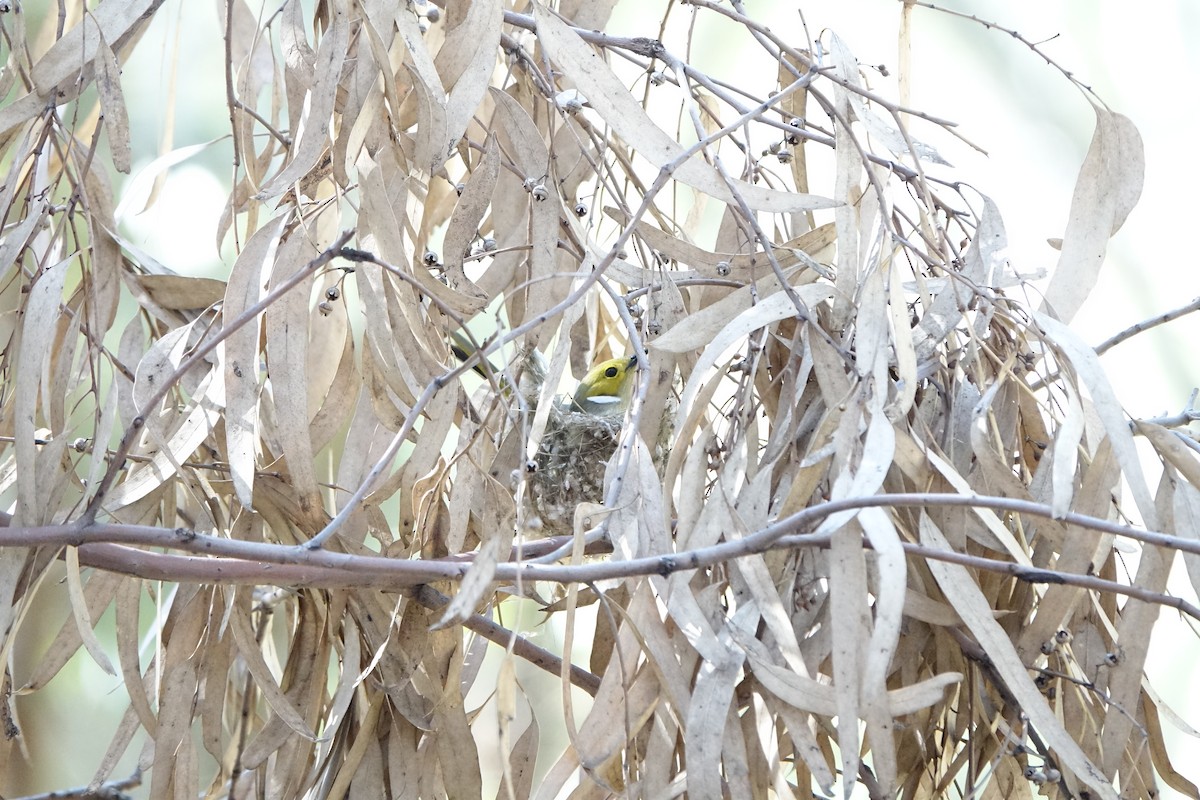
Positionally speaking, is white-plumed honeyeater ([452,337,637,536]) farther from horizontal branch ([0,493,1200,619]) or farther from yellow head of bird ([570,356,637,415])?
horizontal branch ([0,493,1200,619])

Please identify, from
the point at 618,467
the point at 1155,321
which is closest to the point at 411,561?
the point at 618,467

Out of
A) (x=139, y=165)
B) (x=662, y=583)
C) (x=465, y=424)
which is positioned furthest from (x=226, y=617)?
(x=139, y=165)

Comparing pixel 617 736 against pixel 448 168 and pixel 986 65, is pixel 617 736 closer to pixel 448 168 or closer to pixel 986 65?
pixel 448 168

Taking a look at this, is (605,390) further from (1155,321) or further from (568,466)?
(1155,321)

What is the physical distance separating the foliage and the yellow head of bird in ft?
1.52

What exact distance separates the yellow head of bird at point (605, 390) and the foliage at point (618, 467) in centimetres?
46

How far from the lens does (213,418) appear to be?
0.91 metres

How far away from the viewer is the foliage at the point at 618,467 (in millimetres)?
746

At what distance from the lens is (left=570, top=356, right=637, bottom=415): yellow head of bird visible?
158 cm

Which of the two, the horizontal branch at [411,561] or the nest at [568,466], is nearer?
the horizontal branch at [411,561]

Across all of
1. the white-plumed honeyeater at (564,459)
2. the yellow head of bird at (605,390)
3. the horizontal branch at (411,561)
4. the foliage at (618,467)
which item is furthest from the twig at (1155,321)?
the yellow head of bird at (605,390)

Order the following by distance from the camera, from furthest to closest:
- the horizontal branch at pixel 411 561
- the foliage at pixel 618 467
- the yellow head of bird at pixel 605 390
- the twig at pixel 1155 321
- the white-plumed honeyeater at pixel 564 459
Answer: the yellow head of bird at pixel 605 390 → the white-plumed honeyeater at pixel 564 459 → the twig at pixel 1155 321 → the foliage at pixel 618 467 → the horizontal branch at pixel 411 561

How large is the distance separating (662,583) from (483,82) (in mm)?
431

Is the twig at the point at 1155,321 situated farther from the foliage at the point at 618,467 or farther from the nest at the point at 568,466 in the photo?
the nest at the point at 568,466
